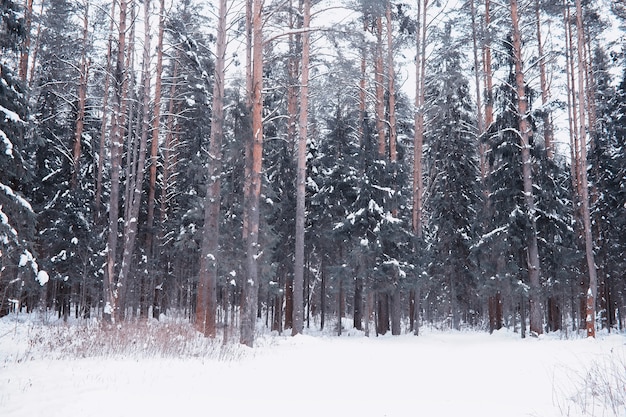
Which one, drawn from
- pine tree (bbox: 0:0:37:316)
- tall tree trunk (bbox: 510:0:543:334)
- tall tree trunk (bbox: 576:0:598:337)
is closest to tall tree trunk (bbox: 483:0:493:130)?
tall tree trunk (bbox: 510:0:543:334)

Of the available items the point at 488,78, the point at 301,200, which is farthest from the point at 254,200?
the point at 488,78

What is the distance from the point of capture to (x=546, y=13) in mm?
17281

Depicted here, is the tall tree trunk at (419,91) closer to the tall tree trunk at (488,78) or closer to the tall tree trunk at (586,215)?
the tall tree trunk at (488,78)

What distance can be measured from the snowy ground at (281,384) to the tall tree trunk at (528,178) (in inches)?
214

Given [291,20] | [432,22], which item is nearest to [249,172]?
[291,20]

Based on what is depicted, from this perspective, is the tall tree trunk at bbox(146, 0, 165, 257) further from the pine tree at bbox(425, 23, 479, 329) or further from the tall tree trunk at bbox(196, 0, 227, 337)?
the pine tree at bbox(425, 23, 479, 329)

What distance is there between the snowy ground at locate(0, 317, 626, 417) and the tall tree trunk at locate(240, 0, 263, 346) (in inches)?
70.8

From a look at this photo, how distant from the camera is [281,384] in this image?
6.57 meters

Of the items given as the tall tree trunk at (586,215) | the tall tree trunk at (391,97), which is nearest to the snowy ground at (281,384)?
the tall tree trunk at (586,215)

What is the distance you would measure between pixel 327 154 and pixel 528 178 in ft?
33.7

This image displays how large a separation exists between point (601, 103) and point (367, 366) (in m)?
25.2

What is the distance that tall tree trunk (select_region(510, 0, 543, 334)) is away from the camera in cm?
1560

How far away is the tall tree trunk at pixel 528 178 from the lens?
15602mm

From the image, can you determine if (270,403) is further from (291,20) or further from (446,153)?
(446,153)
